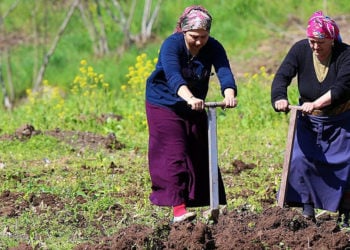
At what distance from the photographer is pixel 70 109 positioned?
42.4 feet

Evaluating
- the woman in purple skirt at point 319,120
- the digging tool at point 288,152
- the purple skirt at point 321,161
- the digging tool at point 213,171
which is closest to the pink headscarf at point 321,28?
the woman in purple skirt at point 319,120

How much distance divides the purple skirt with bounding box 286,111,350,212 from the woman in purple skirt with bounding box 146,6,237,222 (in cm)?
56

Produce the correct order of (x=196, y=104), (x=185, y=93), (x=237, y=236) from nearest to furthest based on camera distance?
1. (x=237, y=236)
2. (x=196, y=104)
3. (x=185, y=93)

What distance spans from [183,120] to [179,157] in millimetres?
261

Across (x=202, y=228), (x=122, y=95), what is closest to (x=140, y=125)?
(x=122, y=95)

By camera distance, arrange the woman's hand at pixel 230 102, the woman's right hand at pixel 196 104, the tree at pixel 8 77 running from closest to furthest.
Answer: the woman's right hand at pixel 196 104 → the woman's hand at pixel 230 102 → the tree at pixel 8 77

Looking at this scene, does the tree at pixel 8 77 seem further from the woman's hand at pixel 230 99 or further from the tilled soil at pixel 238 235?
the tilled soil at pixel 238 235

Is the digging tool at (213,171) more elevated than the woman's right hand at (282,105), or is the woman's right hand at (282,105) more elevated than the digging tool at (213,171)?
the woman's right hand at (282,105)

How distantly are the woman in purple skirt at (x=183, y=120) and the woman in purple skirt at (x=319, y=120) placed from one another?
0.48 metres

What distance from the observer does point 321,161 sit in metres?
6.96

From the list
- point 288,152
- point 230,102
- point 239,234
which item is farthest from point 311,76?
point 239,234

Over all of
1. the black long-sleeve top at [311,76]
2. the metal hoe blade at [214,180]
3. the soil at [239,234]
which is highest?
the black long-sleeve top at [311,76]

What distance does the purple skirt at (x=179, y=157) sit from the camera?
6941mm

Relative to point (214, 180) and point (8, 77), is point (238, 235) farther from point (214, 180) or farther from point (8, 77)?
point (8, 77)
